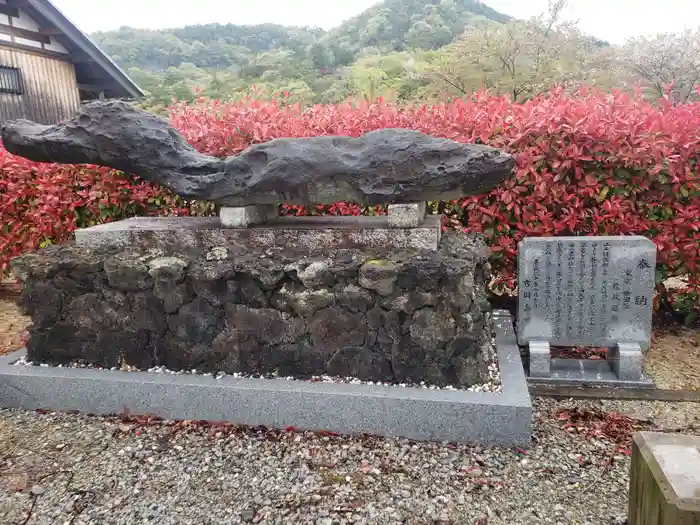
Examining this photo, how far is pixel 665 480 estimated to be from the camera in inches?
64.6

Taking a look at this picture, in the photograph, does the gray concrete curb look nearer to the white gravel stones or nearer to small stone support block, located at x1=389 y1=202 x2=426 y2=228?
the white gravel stones

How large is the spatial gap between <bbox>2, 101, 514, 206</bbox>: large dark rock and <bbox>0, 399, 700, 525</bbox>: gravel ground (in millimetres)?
1476

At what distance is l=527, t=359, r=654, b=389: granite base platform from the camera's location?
11.1 ft

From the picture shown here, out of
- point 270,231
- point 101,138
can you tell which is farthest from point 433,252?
point 101,138

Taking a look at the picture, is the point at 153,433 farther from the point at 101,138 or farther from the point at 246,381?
the point at 101,138

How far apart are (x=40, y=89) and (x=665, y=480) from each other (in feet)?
35.0

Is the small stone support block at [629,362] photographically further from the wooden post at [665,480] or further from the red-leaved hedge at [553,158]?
the wooden post at [665,480]

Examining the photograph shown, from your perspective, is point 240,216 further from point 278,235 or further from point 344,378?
point 344,378

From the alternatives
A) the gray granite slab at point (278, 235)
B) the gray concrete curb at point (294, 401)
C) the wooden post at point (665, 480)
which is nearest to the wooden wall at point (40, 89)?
the gray granite slab at point (278, 235)

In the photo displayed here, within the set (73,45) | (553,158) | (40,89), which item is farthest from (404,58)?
(553,158)

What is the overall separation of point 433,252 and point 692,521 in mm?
1833

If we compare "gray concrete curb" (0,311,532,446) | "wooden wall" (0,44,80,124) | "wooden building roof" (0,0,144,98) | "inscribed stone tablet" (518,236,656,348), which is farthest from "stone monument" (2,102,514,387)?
"wooden building roof" (0,0,144,98)

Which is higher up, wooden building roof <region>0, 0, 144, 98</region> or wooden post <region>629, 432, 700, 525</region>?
wooden building roof <region>0, 0, 144, 98</region>

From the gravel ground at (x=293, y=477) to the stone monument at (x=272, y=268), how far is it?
49 cm
